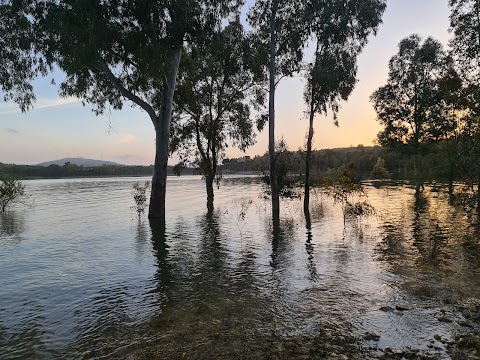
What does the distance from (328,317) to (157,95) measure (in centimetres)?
2889

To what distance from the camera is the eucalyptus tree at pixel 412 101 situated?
1534 inches

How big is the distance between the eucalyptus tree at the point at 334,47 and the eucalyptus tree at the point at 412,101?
45.3ft

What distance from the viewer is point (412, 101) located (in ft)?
143

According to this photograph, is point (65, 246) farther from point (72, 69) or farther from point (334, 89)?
point (334, 89)

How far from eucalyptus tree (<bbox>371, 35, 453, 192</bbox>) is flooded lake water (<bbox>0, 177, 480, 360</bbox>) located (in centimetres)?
2540

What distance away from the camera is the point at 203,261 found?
41.5 ft

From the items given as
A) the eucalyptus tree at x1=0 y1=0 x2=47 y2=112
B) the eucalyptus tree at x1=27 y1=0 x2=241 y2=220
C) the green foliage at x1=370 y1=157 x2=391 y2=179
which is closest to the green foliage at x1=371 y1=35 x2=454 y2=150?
the eucalyptus tree at x1=27 y1=0 x2=241 y2=220

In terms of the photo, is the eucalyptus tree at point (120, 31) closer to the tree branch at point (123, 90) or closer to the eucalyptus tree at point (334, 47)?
the tree branch at point (123, 90)

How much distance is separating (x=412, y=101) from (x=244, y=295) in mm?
43032

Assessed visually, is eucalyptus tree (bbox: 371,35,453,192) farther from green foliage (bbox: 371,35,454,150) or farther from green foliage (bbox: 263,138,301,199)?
green foliage (bbox: 263,138,301,199)

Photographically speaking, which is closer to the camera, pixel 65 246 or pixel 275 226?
pixel 65 246

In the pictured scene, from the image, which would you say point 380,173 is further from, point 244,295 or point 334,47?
point 244,295

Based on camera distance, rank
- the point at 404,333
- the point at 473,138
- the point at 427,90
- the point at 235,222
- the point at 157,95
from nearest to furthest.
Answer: the point at 404,333 < the point at 473,138 < the point at 235,222 < the point at 157,95 < the point at 427,90

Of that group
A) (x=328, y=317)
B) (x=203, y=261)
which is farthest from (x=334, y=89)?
(x=328, y=317)
